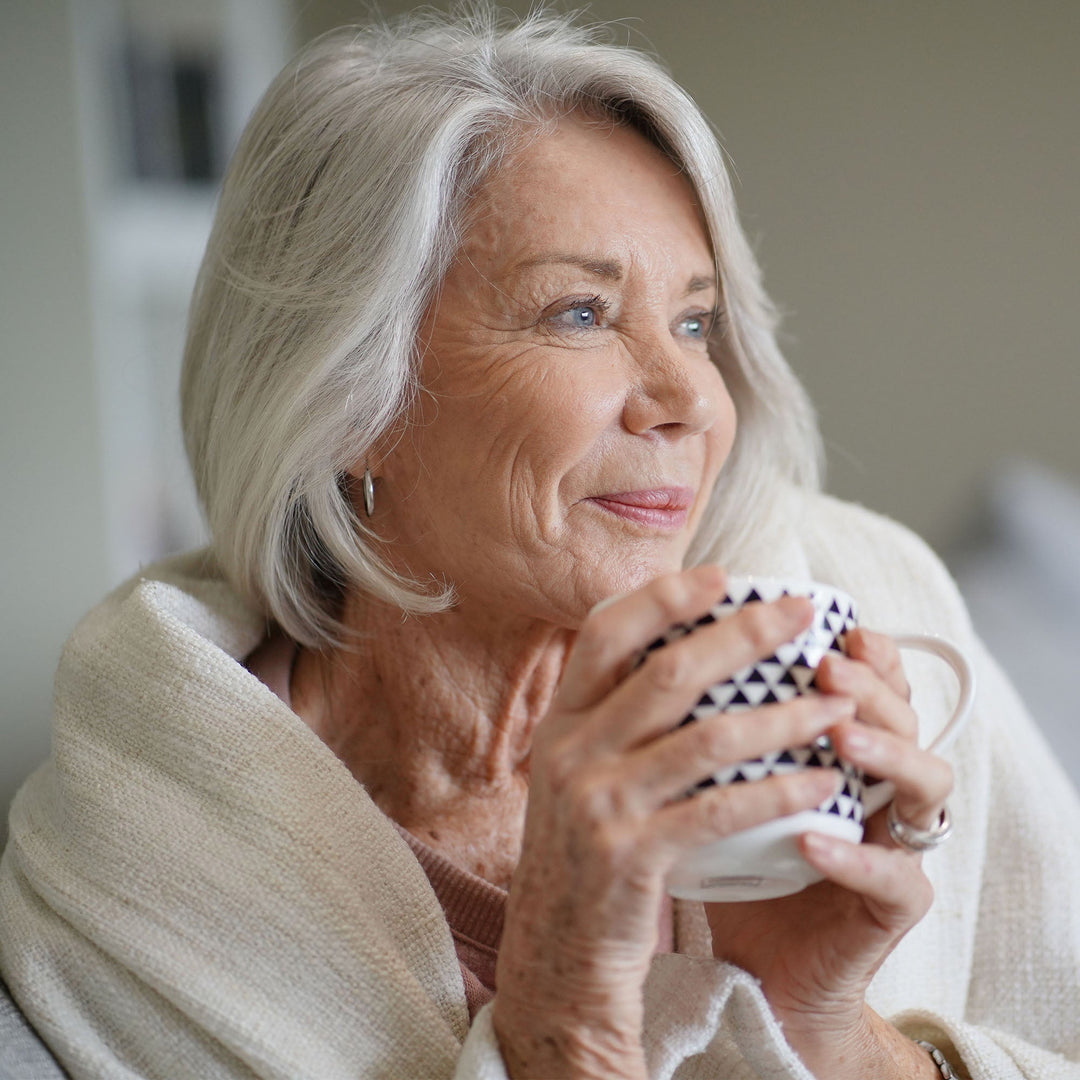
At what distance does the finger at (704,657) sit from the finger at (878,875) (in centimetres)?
11

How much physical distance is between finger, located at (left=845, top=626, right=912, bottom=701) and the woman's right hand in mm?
57

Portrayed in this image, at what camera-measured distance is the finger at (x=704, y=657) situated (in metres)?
0.68

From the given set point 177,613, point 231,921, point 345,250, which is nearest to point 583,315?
point 345,250

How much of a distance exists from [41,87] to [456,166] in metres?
1.53

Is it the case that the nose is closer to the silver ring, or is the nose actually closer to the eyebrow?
the eyebrow

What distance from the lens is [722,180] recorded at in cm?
122

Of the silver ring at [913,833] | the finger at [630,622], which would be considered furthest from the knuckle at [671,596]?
the silver ring at [913,833]

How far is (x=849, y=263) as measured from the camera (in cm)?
228

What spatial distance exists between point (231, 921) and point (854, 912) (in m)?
0.52

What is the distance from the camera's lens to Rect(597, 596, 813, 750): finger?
2.23 feet

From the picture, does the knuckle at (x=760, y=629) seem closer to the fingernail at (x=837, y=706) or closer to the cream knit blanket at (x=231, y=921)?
the fingernail at (x=837, y=706)

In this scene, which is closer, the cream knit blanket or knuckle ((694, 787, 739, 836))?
knuckle ((694, 787, 739, 836))

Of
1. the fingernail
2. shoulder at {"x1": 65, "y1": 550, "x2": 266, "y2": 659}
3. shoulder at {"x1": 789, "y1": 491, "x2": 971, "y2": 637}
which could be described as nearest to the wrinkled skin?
the fingernail

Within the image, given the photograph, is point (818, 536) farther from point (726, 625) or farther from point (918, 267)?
point (918, 267)
